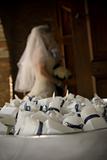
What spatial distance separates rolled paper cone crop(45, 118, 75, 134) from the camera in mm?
341

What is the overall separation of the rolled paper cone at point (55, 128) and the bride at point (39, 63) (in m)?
2.05

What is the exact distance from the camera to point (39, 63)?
8.24ft

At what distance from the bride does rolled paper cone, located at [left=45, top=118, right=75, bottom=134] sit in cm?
205

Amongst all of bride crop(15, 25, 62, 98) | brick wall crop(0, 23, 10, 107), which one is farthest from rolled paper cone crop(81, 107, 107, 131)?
brick wall crop(0, 23, 10, 107)

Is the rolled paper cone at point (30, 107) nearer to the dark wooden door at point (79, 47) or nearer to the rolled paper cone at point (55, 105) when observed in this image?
the rolled paper cone at point (55, 105)

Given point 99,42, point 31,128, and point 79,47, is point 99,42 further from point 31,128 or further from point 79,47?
point 31,128

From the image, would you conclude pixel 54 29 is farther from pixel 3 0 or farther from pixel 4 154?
pixel 4 154

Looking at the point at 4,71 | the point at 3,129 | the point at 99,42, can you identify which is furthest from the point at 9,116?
the point at 4,71

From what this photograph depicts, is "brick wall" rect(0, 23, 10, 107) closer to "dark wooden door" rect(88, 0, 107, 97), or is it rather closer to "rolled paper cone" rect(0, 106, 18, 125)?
"dark wooden door" rect(88, 0, 107, 97)

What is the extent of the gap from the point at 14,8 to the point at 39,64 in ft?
2.15

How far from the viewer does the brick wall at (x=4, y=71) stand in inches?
109

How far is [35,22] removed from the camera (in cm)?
276

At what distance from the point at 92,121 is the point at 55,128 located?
5 cm

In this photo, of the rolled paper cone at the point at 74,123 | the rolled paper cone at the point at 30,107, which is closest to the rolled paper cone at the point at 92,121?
the rolled paper cone at the point at 74,123
